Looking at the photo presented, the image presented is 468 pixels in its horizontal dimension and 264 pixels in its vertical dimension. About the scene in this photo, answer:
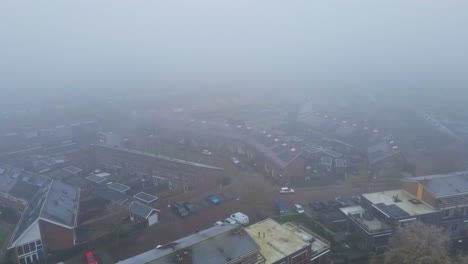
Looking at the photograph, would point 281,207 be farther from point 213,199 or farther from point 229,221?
point 213,199

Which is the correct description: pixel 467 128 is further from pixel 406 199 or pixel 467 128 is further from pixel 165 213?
pixel 165 213

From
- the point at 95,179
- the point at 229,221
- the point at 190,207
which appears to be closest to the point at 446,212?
the point at 229,221

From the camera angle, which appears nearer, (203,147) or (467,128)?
(203,147)

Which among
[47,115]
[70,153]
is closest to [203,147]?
[70,153]

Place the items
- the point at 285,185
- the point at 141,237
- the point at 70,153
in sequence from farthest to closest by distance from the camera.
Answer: the point at 70,153 → the point at 285,185 → the point at 141,237

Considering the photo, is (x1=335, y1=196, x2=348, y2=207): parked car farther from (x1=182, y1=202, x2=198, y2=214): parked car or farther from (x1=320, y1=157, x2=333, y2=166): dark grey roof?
(x1=182, y1=202, x2=198, y2=214): parked car

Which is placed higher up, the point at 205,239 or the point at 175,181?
the point at 205,239

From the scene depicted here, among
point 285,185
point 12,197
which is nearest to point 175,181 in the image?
point 285,185

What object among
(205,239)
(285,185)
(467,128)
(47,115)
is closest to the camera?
(205,239)
